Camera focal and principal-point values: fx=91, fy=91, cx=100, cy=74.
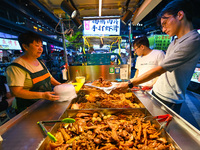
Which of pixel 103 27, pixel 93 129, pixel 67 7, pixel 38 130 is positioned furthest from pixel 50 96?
pixel 103 27

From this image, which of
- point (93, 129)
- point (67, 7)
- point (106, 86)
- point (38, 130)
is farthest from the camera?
point (106, 86)

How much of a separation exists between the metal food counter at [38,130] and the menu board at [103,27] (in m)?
3.15

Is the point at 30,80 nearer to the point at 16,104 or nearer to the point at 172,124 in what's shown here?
the point at 16,104

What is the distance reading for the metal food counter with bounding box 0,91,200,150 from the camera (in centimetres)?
90

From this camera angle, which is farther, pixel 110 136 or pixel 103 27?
pixel 103 27

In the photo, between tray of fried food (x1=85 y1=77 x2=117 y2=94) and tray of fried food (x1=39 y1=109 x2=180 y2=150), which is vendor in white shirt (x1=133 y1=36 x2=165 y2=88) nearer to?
tray of fried food (x1=85 y1=77 x2=117 y2=94)

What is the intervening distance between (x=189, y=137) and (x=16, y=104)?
114 inches

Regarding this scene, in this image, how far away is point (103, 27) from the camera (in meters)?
3.57

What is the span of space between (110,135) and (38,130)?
2.85 ft

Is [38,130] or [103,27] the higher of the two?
[103,27]

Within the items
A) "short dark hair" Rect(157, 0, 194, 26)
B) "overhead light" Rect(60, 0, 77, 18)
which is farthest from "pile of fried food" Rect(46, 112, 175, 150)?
"overhead light" Rect(60, 0, 77, 18)

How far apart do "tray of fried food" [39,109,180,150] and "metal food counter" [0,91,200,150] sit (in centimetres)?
9

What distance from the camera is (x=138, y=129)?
120 cm

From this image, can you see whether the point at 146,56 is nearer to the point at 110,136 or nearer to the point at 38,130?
the point at 110,136
